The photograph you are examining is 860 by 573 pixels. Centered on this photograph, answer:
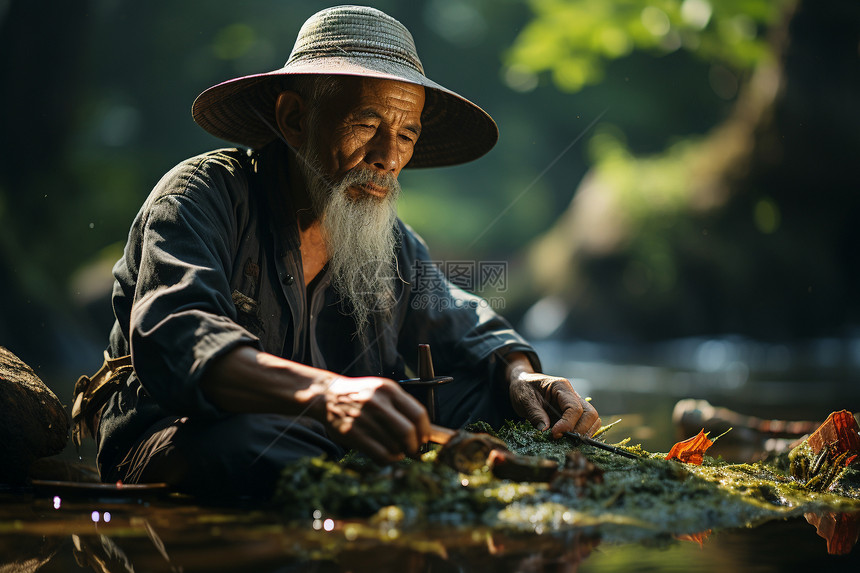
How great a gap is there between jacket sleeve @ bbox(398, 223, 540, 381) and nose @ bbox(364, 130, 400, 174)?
1.54 ft

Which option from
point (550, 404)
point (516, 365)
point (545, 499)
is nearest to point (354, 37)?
point (516, 365)

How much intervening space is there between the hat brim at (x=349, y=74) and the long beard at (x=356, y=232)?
0.27 metres

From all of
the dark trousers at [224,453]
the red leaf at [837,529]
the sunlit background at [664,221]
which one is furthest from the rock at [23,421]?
the sunlit background at [664,221]

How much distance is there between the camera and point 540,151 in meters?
20.1

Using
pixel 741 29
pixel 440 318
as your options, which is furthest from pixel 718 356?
pixel 440 318

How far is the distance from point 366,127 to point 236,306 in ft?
2.11

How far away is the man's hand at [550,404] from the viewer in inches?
81.0

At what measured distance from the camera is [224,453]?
167 cm

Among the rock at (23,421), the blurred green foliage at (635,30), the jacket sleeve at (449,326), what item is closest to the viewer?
the rock at (23,421)

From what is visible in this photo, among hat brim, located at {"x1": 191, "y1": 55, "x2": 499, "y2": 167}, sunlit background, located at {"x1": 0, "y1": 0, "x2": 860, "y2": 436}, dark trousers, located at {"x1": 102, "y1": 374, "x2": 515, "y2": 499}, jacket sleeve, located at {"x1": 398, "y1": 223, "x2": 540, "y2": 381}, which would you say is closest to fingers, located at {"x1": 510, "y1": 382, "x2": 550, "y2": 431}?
jacket sleeve, located at {"x1": 398, "y1": 223, "x2": 540, "y2": 381}

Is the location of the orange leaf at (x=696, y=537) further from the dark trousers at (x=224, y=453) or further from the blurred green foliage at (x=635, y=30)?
the blurred green foliage at (x=635, y=30)

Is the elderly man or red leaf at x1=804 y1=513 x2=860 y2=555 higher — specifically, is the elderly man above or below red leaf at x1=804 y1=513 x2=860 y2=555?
above

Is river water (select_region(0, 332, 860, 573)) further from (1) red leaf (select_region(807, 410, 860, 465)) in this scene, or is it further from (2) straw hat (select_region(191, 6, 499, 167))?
(2) straw hat (select_region(191, 6, 499, 167))

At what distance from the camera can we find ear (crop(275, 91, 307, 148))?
2244mm
